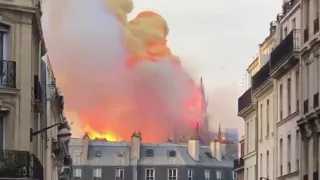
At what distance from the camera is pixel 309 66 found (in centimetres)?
4231

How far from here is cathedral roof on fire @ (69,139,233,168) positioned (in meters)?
122

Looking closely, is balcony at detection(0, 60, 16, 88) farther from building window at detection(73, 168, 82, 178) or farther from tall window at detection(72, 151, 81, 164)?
tall window at detection(72, 151, 81, 164)

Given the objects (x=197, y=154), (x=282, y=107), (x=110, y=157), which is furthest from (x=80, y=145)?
(x=282, y=107)

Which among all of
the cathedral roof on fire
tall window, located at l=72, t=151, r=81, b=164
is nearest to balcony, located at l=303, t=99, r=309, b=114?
the cathedral roof on fire

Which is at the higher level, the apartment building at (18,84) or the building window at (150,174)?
the building window at (150,174)

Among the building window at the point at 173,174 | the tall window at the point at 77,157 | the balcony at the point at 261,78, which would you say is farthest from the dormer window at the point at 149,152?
the balcony at the point at 261,78

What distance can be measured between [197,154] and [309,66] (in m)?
84.5

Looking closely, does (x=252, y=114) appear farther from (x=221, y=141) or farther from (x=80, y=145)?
(x=221, y=141)

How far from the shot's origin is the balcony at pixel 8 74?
1232 inches

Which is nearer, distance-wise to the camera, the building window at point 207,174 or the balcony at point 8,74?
the balcony at point 8,74

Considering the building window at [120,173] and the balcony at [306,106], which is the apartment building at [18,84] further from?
the building window at [120,173]

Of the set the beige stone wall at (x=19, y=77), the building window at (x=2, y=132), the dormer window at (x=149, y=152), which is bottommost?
the building window at (x=2, y=132)

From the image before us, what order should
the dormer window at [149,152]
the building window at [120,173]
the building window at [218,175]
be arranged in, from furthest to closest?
the building window at [218,175], the dormer window at [149,152], the building window at [120,173]

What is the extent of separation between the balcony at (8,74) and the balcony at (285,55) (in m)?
16.9
